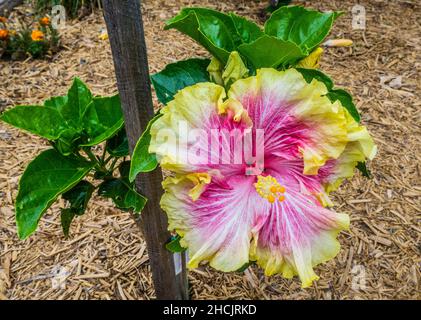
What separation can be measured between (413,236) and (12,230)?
178 cm

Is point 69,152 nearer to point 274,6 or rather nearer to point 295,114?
point 295,114

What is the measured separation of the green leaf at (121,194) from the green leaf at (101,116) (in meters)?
0.13

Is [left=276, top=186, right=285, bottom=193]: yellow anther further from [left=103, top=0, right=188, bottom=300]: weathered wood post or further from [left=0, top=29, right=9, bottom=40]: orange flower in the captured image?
[left=0, top=29, right=9, bottom=40]: orange flower

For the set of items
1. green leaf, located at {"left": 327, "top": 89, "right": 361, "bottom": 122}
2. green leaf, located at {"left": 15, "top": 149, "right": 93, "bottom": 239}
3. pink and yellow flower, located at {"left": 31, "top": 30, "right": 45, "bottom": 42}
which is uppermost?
green leaf, located at {"left": 327, "top": 89, "right": 361, "bottom": 122}

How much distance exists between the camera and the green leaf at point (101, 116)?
104 centimetres

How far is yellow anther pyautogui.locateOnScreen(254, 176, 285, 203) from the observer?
710 millimetres

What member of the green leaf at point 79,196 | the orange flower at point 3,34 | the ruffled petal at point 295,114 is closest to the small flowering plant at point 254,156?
the ruffled petal at point 295,114

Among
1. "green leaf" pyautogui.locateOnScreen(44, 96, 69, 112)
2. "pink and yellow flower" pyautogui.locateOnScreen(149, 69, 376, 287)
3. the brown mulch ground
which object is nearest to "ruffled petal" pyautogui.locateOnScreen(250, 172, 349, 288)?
"pink and yellow flower" pyautogui.locateOnScreen(149, 69, 376, 287)

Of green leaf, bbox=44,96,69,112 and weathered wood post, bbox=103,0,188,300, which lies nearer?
weathered wood post, bbox=103,0,188,300

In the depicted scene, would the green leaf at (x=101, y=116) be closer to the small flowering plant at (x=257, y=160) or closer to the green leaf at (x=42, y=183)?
the green leaf at (x=42, y=183)

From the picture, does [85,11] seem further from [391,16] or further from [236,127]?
[236,127]

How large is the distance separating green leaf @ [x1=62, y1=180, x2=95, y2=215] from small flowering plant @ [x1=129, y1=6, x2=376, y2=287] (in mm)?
382

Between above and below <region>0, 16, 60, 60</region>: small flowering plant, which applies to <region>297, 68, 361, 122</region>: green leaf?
above

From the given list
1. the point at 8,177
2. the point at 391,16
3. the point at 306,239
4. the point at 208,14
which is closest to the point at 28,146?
the point at 8,177
